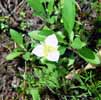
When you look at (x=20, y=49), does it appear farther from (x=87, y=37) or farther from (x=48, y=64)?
(x=87, y=37)

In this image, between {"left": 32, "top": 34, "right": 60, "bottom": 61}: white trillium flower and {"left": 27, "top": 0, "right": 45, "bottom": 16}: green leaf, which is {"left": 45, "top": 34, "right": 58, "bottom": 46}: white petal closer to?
{"left": 32, "top": 34, "right": 60, "bottom": 61}: white trillium flower

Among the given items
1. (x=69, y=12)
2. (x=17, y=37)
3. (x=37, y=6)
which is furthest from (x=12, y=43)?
(x=69, y=12)

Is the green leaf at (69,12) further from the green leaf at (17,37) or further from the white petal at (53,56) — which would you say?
the green leaf at (17,37)

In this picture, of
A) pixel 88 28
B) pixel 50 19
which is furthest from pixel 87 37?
pixel 50 19

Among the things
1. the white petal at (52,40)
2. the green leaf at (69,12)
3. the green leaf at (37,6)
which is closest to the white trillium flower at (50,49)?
the white petal at (52,40)

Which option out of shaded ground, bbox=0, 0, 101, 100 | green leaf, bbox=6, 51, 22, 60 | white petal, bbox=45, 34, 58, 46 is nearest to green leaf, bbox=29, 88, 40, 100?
shaded ground, bbox=0, 0, 101, 100

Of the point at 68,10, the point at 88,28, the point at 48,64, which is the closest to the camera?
the point at 68,10
